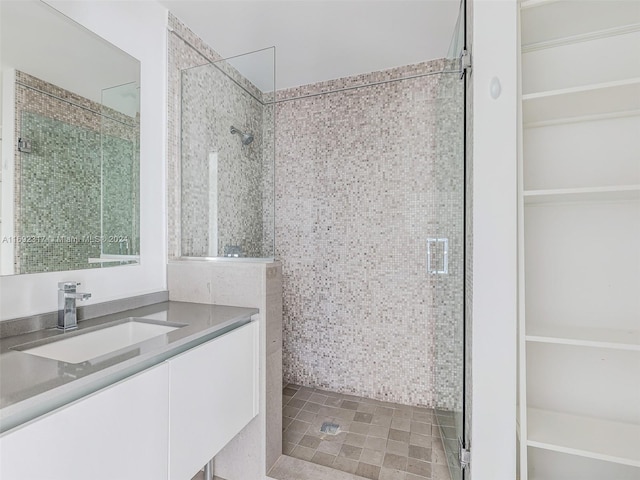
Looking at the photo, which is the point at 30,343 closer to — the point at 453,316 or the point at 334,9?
the point at 453,316

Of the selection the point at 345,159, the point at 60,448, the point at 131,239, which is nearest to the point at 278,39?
the point at 345,159

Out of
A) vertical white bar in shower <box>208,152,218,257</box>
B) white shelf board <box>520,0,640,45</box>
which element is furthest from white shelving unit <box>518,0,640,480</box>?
vertical white bar in shower <box>208,152,218,257</box>

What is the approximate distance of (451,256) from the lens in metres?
1.81

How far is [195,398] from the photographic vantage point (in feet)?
3.83

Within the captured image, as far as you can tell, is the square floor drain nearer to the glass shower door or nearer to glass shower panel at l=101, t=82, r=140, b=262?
the glass shower door

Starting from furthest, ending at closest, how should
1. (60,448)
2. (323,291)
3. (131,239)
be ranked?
(323,291) → (131,239) → (60,448)

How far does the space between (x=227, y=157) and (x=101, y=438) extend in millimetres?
1581

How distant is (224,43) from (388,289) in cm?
209

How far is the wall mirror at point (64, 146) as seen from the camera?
1.12m

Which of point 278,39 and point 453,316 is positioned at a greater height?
point 278,39

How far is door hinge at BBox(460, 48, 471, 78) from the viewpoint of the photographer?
1.34 m

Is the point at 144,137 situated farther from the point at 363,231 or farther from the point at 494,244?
the point at 494,244

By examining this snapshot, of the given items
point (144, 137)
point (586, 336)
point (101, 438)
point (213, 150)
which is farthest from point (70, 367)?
point (586, 336)

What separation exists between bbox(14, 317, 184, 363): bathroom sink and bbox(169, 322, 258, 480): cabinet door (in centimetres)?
17
